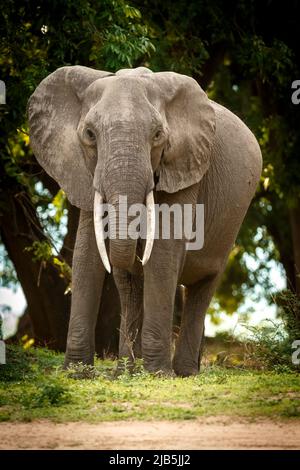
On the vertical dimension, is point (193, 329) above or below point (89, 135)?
below

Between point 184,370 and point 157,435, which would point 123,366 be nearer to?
point 184,370

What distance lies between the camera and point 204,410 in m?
9.04

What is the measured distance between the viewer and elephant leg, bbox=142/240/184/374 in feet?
36.1

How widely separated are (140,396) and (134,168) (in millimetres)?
1887

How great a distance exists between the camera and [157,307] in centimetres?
1101

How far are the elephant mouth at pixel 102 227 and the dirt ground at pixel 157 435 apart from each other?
6.73 feet

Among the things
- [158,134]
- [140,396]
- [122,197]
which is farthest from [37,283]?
[140,396]

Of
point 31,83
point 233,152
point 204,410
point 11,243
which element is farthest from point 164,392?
point 11,243

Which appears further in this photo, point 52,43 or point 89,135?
point 52,43

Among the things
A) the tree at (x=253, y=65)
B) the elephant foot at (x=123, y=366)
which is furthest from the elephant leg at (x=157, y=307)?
the tree at (x=253, y=65)

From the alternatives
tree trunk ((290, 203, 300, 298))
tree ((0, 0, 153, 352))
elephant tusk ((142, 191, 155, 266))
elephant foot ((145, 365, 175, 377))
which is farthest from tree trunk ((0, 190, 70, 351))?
elephant tusk ((142, 191, 155, 266))

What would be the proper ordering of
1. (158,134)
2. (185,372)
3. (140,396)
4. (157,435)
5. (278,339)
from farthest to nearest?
(185,372) < (278,339) < (158,134) < (140,396) < (157,435)

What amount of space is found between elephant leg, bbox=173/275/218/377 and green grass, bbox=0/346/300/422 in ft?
2.84

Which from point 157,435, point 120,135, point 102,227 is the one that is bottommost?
point 157,435
